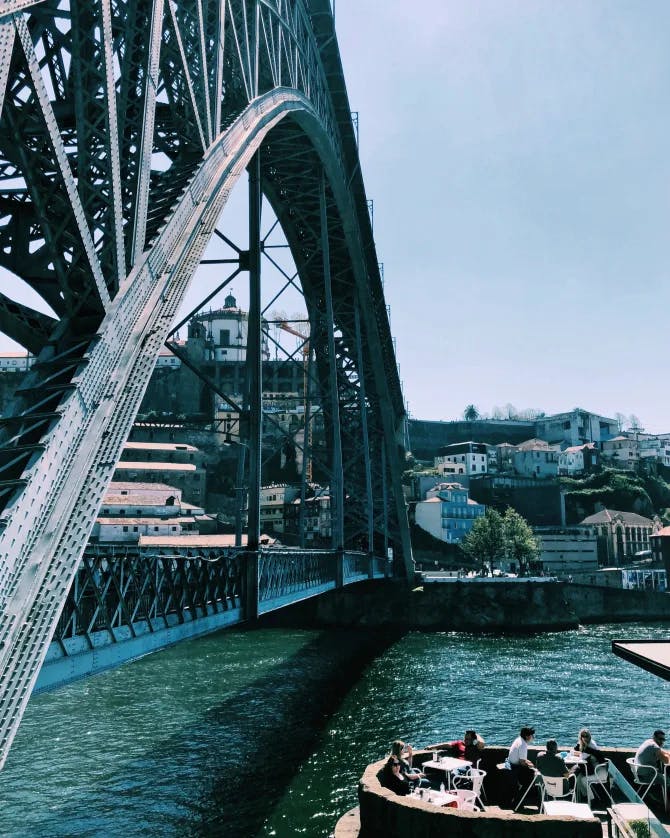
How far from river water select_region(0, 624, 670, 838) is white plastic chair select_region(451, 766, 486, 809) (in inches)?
137

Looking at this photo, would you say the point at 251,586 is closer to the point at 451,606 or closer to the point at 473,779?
the point at 473,779

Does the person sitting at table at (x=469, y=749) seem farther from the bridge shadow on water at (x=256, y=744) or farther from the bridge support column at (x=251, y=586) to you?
the bridge support column at (x=251, y=586)

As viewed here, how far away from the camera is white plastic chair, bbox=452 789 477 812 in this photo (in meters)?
12.3

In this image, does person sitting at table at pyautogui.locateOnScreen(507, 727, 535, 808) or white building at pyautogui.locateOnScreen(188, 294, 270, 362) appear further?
white building at pyautogui.locateOnScreen(188, 294, 270, 362)

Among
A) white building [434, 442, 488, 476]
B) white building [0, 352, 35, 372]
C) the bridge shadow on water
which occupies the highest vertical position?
white building [0, 352, 35, 372]

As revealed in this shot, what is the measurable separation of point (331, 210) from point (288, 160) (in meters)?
5.78

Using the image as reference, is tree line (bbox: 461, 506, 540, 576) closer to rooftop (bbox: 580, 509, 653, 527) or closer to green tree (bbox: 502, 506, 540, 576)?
green tree (bbox: 502, 506, 540, 576)

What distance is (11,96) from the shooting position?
26.0ft

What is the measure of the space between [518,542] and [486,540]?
16.4 feet

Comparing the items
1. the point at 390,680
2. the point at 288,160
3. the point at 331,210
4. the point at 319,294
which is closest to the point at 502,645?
the point at 390,680

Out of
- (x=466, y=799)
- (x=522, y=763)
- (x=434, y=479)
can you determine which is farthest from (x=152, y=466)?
(x=522, y=763)

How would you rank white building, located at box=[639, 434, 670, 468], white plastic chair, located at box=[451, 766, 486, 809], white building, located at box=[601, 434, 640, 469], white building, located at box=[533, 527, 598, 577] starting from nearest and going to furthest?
white plastic chair, located at box=[451, 766, 486, 809] < white building, located at box=[533, 527, 598, 577] < white building, located at box=[601, 434, 640, 469] < white building, located at box=[639, 434, 670, 468]

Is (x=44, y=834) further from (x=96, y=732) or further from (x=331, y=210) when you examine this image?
(x=331, y=210)

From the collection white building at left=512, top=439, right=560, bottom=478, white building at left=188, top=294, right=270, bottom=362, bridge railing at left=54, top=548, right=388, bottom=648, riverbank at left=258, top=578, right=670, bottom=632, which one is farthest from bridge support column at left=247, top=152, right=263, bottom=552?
white building at left=512, top=439, right=560, bottom=478
